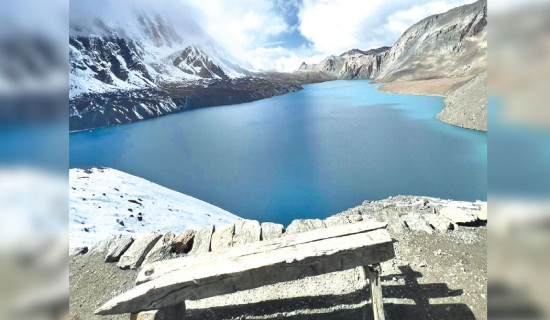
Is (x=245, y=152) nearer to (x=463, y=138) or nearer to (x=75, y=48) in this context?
(x=463, y=138)

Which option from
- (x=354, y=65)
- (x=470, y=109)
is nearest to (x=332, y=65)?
(x=354, y=65)

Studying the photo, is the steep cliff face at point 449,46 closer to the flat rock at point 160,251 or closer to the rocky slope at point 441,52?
the rocky slope at point 441,52

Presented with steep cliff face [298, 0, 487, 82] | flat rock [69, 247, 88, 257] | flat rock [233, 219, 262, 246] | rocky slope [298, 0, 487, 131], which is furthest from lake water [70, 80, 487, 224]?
steep cliff face [298, 0, 487, 82]

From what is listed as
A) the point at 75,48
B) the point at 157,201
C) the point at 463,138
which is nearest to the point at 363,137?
the point at 463,138

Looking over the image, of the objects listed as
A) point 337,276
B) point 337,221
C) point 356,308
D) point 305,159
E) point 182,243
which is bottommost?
point 356,308

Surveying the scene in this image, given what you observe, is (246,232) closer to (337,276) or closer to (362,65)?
(337,276)

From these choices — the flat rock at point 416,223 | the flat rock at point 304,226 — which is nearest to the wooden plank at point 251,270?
the flat rock at point 304,226
